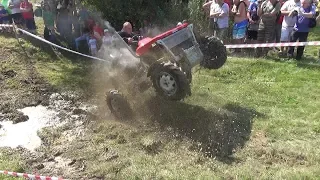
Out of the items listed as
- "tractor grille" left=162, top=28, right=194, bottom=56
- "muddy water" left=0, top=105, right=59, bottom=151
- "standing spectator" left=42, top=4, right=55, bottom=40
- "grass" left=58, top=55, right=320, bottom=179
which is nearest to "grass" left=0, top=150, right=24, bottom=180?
"muddy water" left=0, top=105, right=59, bottom=151

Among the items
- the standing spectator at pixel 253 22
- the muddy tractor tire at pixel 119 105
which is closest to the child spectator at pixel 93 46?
the muddy tractor tire at pixel 119 105

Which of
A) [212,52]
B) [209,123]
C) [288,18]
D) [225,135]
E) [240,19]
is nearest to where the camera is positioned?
[225,135]

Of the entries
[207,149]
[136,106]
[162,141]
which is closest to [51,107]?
[136,106]

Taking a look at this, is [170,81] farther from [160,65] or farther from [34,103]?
[34,103]

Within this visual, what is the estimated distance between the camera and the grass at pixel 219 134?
650cm

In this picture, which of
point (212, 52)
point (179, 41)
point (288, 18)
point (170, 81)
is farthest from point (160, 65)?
point (288, 18)

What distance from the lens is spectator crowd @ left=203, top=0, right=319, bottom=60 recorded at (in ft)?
37.4

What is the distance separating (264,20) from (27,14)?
7746mm

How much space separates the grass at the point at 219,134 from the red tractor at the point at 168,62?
53cm

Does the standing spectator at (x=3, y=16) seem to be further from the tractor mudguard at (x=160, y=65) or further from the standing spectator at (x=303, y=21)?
the standing spectator at (x=303, y=21)

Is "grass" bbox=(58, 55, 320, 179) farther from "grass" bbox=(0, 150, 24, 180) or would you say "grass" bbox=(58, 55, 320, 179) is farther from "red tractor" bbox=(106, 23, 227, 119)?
"grass" bbox=(0, 150, 24, 180)

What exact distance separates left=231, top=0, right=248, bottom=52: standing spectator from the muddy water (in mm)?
6200

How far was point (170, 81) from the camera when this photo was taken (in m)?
7.53

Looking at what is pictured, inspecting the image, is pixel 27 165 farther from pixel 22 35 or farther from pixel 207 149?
pixel 22 35
